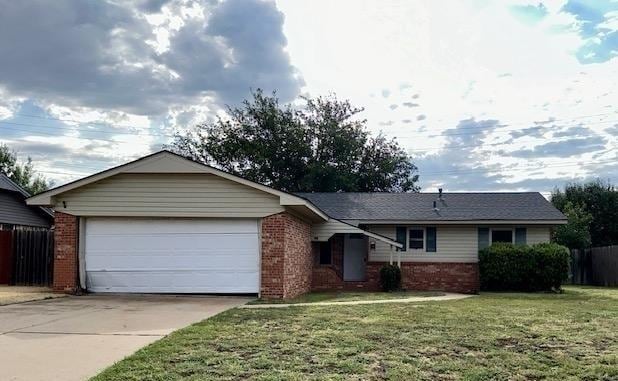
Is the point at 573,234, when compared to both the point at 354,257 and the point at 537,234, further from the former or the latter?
the point at 354,257

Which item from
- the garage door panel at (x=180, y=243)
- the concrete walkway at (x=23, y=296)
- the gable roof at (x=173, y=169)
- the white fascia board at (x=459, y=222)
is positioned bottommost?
the concrete walkway at (x=23, y=296)

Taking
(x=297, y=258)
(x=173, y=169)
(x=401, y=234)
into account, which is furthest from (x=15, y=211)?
(x=401, y=234)

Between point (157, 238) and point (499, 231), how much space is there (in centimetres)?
1277

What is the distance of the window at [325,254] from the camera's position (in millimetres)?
23250

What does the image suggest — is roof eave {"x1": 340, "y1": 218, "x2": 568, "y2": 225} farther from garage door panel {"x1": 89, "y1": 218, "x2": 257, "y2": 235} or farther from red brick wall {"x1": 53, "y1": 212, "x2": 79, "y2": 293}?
red brick wall {"x1": 53, "y1": 212, "x2": 79, "y2": 293}

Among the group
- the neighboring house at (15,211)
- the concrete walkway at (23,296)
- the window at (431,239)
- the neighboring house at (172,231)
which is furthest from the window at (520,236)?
→ the neighboring house at (15,211)

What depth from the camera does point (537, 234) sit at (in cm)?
2219

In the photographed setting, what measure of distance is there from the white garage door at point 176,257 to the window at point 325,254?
7.94 m

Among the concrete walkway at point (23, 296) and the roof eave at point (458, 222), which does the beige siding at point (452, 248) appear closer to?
the roof eave at point (458, 222)

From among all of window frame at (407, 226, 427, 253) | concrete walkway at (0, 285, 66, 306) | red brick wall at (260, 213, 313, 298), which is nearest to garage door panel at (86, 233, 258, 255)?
red brick wall at (260, 213, 313, 298)

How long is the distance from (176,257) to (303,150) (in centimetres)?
2340

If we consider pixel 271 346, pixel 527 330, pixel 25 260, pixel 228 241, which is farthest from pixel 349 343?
pixel 25 260

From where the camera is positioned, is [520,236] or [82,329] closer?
[82,329]

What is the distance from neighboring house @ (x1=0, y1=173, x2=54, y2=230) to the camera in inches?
918
